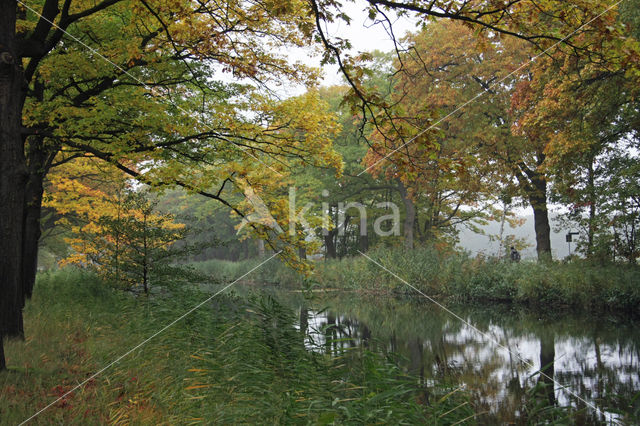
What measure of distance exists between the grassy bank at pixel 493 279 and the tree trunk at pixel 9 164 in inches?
142

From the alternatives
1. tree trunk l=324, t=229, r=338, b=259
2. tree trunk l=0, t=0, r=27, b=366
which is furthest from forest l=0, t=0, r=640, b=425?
tree trunk l=324, t=229, r=338, b=259

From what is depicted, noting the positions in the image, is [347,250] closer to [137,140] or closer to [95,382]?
[137,140]

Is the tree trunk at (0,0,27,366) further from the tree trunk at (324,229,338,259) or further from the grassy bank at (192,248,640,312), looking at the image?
the tree trunk at (324,229,338,259)

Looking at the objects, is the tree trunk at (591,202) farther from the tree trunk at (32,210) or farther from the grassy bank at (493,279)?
Answer: the tree trunk at (32,210)

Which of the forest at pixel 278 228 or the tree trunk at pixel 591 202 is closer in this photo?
the forest at pixel 278 228

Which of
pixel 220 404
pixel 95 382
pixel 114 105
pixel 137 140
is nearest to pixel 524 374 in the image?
pixel 220 404

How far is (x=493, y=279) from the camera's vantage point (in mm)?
17016

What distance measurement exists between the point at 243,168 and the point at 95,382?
386 centimetres

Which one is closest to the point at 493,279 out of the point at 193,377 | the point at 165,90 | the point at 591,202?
the point at 591,202

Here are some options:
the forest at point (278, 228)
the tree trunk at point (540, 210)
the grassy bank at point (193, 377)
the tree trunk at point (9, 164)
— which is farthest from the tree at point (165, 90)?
the tree trunk at point (540, 210)

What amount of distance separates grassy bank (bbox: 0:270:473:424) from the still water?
0.50m

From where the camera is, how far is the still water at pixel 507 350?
21.2 feet

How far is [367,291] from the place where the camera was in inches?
835

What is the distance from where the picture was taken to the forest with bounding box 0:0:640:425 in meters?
4.46
